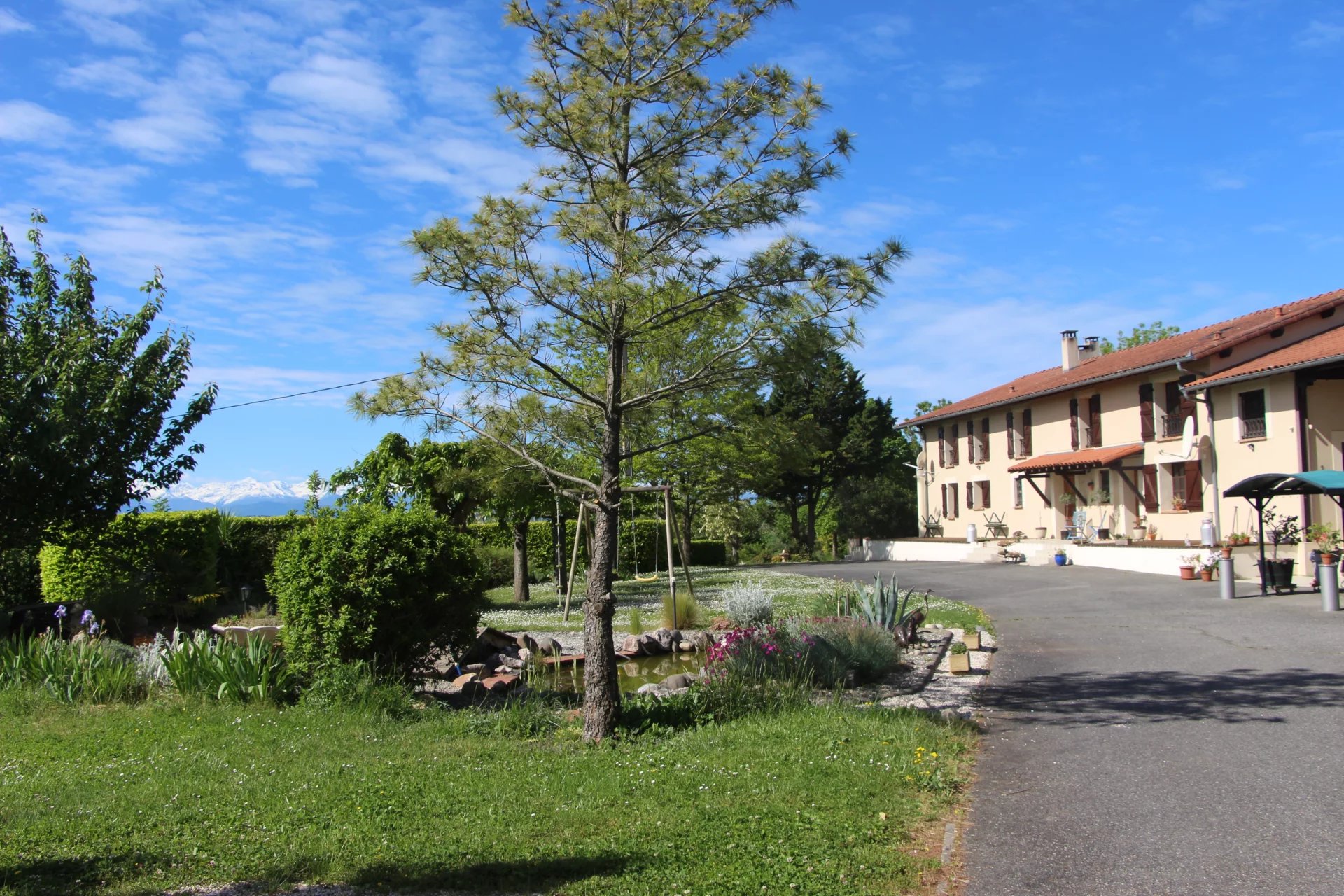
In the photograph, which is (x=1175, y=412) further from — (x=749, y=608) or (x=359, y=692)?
(x=359, y=692)

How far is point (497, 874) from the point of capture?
4.32 metres

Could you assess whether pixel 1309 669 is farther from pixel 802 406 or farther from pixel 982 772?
pixel 802 406

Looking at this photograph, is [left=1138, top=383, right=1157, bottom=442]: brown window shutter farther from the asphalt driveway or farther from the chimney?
the asphalt driveway

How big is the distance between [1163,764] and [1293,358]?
20.2 m

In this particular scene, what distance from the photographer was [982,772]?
20.9 feet

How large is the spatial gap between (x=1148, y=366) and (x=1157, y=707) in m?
22.0

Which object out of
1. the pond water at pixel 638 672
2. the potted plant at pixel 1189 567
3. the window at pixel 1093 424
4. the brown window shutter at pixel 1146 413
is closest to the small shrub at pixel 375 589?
the pond water at pixel 638 672

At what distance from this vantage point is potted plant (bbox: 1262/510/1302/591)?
58.3 ft

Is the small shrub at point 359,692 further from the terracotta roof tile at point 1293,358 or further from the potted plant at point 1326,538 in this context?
the terracotta roof tile at point 1293,358

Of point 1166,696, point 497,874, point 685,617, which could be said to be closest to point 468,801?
point 497,874

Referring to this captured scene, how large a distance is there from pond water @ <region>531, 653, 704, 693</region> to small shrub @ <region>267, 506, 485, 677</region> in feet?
3.90

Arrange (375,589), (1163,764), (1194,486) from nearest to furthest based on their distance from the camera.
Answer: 1. (1163,764)
2. (375,589)
3. (1194,486)

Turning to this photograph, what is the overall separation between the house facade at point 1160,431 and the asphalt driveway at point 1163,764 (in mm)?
11039

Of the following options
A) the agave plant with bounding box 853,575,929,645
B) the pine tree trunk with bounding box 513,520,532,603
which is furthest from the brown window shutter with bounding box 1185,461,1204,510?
the pine tree trunk with bounding box 513,520,532,603
